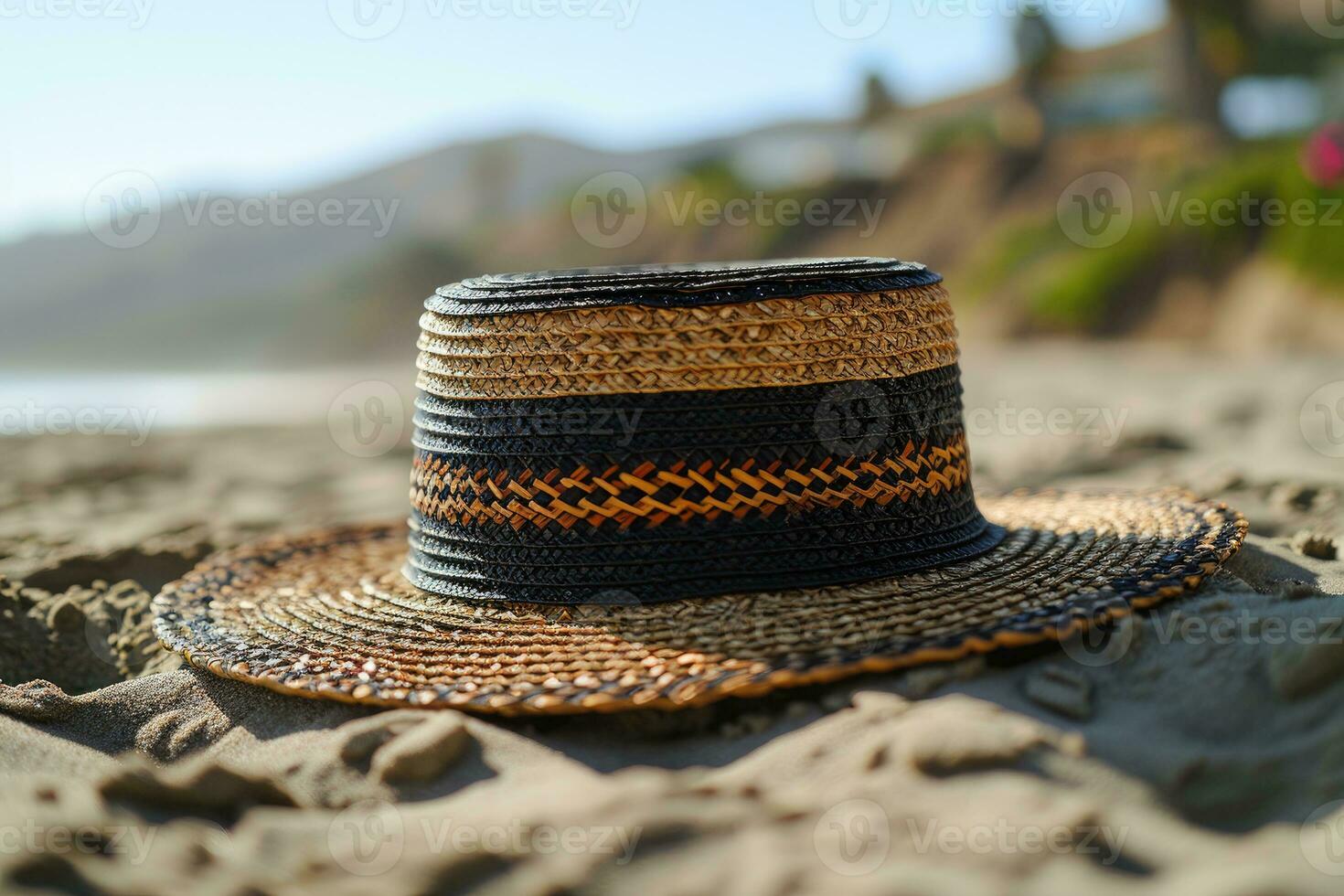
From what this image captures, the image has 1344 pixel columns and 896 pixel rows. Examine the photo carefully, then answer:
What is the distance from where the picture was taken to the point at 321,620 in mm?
2943

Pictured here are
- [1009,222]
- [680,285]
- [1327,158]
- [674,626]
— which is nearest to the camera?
[674,626]

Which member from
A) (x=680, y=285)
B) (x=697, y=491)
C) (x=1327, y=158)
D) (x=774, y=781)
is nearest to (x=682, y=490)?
(x=697, y=491)

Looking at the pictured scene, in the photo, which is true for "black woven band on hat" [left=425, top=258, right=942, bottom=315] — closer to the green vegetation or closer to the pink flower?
the green vegetation

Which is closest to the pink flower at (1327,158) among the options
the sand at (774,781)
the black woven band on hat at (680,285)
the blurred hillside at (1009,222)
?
the blurred hillside at (1009,222)

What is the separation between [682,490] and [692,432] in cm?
13

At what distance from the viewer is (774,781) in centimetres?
213

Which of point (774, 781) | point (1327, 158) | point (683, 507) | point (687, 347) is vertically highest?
point (1327, 158)

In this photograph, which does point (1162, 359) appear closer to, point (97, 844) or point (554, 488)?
point (554, 488)

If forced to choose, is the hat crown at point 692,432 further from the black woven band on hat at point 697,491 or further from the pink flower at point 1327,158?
the pink flower at point 1327,158

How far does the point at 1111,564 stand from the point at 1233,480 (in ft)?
5.82

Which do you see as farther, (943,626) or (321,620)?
A: (321,620)

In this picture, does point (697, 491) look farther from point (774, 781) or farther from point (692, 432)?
point (774, 781)

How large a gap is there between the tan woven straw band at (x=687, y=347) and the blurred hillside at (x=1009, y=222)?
5083 millimetres

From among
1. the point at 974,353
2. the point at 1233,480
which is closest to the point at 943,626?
the point at 1233,480
